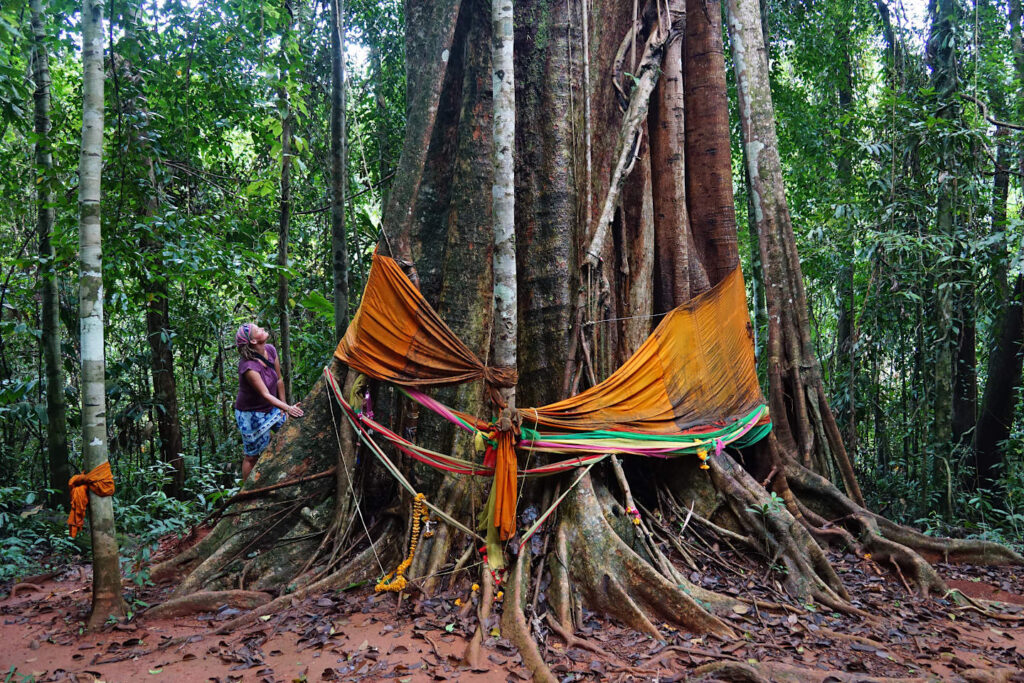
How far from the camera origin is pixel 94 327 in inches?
157

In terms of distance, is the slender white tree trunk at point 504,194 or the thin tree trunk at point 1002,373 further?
the thin tree trunk at point 1002,373

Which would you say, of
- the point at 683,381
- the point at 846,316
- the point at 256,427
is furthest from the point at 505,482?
the point at 846,316

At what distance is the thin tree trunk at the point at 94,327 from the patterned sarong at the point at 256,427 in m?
1.74

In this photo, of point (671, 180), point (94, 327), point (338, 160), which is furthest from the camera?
point (338, 160)

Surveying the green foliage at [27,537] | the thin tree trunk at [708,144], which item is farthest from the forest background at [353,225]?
the thin tree trunk at [708,144]

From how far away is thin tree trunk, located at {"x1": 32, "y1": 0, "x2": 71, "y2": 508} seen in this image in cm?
608

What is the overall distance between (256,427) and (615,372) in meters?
3.24

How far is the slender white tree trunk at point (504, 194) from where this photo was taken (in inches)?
152

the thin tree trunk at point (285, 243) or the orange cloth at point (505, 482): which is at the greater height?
the thin tree trunk at point (285, 243)

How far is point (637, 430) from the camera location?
4.32 metres

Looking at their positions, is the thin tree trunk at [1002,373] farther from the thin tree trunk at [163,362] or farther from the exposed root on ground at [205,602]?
the thin tree trunk at [163,362]

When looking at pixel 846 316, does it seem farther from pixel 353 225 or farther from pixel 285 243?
pixel 285 243

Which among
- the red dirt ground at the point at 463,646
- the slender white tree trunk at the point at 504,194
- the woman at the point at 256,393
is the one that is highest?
the slender white tree trunk at the point at 504,194

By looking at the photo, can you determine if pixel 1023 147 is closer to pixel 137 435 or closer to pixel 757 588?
pixel 757 588
